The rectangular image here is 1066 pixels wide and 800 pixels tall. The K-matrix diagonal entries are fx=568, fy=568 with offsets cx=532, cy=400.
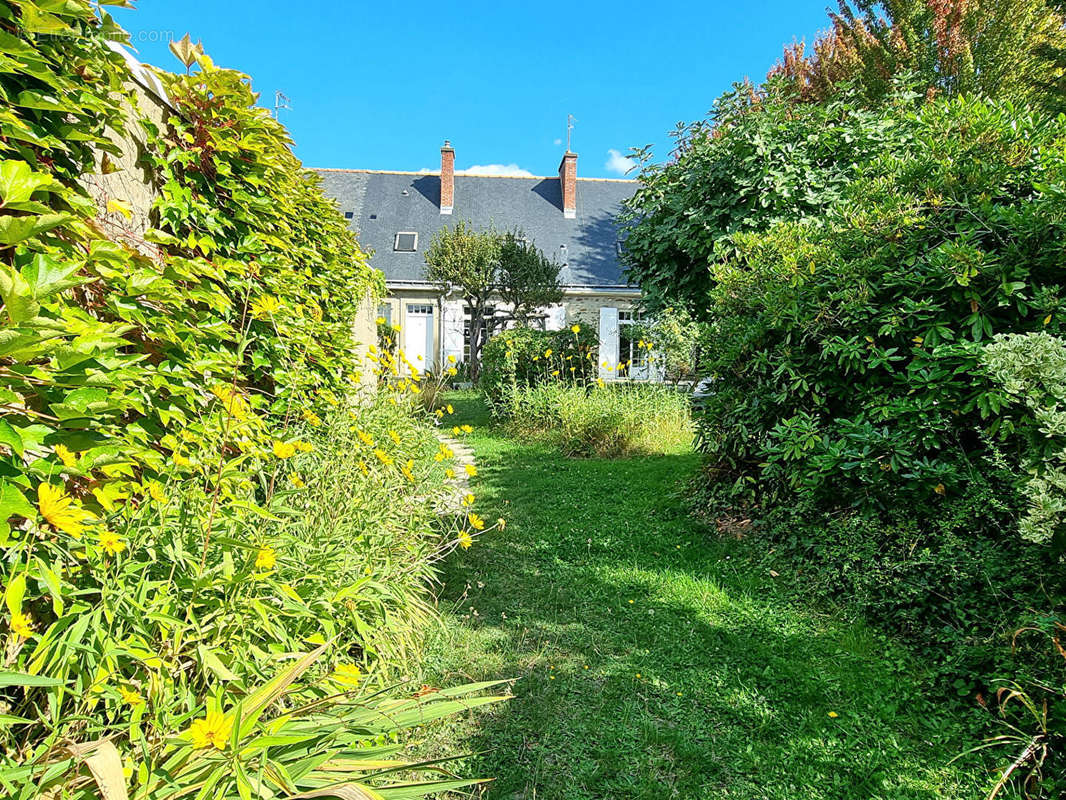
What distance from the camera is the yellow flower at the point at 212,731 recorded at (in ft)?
3.45

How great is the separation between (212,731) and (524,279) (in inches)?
554

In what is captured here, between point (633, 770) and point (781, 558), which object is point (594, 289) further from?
point (633, 770)

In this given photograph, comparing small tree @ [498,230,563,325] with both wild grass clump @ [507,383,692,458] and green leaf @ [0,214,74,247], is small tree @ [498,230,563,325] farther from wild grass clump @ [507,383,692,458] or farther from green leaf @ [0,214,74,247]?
green leaf @ [0,214,74,247]

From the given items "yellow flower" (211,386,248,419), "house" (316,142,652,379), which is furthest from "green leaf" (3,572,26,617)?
"house" (316,142,652,379)

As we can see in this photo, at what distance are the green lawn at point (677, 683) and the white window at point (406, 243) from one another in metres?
16.1

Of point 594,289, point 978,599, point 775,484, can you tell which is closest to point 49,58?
point 978,599

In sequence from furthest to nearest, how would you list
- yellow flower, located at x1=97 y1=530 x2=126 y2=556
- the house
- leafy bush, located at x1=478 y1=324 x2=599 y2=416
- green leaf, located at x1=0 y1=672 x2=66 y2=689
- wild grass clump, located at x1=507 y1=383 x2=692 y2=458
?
the house
leafy bush, located at x1=478 y1=324 x2=599 y2=416
wild grass clump, located at x1=507 y1=383 x2=692 y2=458
yellow flower, located at x1=97 y1=530 x2=126 y2=556
green leaf, located at x1=0 y1=672 x2=66 y2=689

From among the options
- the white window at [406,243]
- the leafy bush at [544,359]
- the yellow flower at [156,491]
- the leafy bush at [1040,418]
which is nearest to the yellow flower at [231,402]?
the yellow flower at [156,491]

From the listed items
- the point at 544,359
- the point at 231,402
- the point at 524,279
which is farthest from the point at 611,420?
the point at 524,279

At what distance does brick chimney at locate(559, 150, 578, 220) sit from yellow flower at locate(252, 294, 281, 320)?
1829cm

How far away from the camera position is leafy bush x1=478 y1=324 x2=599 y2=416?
8.36 meters

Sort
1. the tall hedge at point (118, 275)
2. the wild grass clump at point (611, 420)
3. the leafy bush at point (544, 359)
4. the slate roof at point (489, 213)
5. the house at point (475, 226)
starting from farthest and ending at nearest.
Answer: the slate roof at point (489, 213)
the house at point (475, 226)
the leafy bush at point (544, 359)
the wild grass clump at point (611, 420)
the tall hedge at point (118, 275)

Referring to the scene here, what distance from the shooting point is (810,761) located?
1881mm

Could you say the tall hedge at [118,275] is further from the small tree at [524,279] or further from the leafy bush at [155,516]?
the small tree at [524,279]
